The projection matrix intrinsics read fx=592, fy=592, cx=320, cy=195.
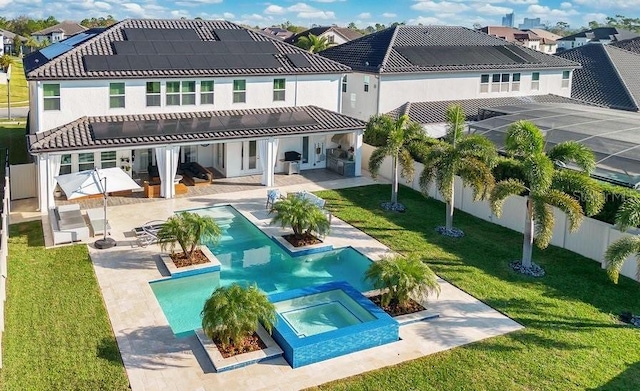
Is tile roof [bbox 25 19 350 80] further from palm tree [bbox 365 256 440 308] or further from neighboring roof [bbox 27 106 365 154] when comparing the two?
palm tree [bbox 365 256 440 308]

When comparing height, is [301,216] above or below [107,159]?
below

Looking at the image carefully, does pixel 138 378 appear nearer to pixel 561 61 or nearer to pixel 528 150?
pixel 528 150

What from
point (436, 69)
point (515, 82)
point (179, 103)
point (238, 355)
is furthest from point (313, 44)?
point (238, 355)

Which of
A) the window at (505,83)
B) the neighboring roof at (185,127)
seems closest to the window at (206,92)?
the neighboring roof at (185,127)

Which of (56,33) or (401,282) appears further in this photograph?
(56,33)

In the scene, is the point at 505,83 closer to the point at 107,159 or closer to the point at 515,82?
the point at 515,82

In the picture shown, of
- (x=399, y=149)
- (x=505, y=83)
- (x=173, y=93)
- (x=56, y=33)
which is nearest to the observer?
(x=399, y=149)
